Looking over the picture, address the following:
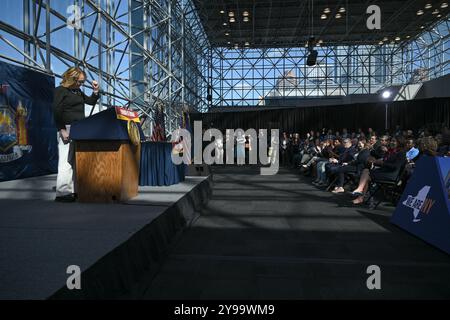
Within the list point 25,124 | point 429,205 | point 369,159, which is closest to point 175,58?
point 25,124

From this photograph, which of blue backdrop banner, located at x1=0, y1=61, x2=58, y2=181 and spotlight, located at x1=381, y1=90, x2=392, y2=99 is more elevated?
spotlight, located at x1=381, y1=90, x2=392, y2=99

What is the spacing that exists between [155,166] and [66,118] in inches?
68.9

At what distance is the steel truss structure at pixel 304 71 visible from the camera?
25.2 metres

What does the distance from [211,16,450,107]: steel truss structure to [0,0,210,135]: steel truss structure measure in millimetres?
8598

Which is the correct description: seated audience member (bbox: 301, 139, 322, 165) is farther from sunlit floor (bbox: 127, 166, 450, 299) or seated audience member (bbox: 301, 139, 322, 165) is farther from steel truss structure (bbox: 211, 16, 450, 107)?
steel truss structure (bbox: 211, 16, 450, 107)

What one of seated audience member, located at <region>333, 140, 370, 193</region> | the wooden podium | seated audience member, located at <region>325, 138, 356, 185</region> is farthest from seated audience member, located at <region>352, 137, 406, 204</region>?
the wooden podium

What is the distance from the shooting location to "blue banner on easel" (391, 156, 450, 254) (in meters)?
2.93

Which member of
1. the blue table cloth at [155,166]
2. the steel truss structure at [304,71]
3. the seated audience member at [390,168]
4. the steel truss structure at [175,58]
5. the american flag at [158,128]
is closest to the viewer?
the seated audience member at [390,168]

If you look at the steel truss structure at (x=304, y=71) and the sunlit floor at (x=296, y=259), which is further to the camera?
the steel truss structure at (x=304, y=71)

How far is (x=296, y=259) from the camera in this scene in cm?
264

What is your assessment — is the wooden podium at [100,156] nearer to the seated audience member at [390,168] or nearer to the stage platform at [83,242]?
the stage platform at [83,242]

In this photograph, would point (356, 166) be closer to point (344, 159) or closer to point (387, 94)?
point (344, 159)

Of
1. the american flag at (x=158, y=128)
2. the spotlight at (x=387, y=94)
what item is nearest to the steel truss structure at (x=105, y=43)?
the american flag at (x=158, y=128)

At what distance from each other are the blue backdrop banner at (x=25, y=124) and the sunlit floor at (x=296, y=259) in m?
3.18
